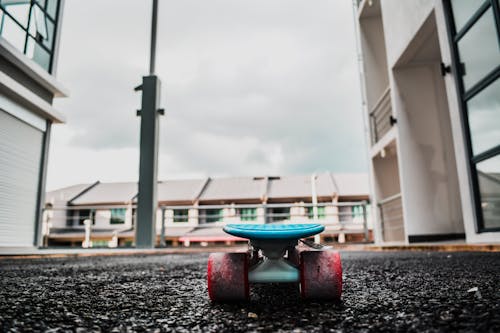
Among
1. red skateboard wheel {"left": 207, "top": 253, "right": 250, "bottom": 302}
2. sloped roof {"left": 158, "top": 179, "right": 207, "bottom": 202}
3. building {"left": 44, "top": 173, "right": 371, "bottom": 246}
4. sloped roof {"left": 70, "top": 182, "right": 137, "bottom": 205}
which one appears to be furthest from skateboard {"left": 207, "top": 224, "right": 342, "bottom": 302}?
sloped roof {"left": 70, "top": 182, "right": 137, "bottom": 205}

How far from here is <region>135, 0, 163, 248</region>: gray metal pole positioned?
529cm

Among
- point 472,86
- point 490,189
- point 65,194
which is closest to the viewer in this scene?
point 490,189

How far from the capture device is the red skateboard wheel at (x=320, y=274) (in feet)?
2.38

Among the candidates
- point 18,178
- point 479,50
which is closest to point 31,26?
point 18,178

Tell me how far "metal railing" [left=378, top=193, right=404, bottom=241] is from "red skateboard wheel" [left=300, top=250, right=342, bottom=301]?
6.10 meters

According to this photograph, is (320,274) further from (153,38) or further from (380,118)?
(380,118)

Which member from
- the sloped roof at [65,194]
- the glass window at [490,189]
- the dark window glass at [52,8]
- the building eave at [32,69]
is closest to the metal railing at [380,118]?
the glass window at [490,189]

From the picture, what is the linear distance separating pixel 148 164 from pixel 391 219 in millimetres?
4646

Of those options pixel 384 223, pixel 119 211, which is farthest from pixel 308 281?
pixel 119 211

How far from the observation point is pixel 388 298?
81cm

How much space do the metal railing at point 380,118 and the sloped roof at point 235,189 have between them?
11.4 metres

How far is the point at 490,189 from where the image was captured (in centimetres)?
292

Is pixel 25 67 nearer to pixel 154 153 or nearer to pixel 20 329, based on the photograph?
pixel 154 153

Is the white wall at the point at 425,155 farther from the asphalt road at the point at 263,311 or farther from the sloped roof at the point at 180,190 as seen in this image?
the sloped roof at the point at 180,190
